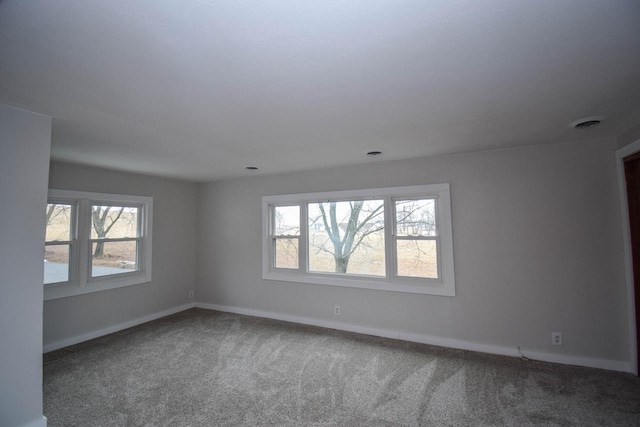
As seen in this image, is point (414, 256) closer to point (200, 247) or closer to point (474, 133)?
point (474, 133)

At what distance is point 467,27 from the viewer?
47.8 inches

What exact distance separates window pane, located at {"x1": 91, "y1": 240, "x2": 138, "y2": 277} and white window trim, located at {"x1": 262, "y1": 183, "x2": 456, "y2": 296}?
81.8 inches

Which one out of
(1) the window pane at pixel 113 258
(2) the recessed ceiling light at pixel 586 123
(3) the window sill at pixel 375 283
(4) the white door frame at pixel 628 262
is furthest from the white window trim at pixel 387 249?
(1) the window pane at pixel 113 258

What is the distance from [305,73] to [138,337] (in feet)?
13.3

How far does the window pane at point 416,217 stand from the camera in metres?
3.57

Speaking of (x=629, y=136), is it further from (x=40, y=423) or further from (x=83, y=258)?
(x=83, y=258)

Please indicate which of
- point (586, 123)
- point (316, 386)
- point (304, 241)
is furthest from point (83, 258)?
point (586, 123)

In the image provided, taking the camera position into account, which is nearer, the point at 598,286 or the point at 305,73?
the point at 305,73

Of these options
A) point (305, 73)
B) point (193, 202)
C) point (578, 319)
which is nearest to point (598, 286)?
point (578, 319)

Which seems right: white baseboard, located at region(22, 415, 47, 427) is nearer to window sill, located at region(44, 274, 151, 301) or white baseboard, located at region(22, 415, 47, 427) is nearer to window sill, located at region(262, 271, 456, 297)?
window sill, located at region(44, 274, 151, 301)

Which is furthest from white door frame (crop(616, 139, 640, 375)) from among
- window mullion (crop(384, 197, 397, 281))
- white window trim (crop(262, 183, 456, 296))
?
window mullion (crop(384, 197, 397, 281))

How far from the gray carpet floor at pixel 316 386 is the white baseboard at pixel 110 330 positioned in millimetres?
133

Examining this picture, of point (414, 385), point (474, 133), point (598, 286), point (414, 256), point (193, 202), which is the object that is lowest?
point (414, 385)

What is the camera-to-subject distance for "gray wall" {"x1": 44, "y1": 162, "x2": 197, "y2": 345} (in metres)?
3.48
